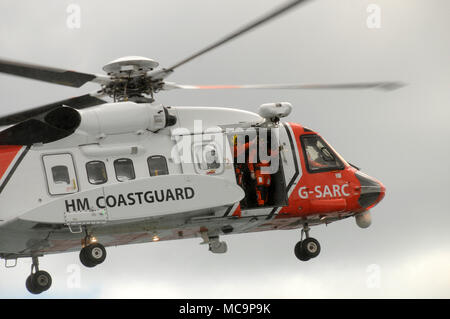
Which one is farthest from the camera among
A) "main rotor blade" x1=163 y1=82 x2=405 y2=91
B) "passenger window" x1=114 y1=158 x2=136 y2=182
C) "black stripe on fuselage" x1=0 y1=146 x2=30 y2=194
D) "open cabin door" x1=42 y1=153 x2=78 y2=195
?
"main rotor blade" x1=163 y1=82 x2=405 y2=91

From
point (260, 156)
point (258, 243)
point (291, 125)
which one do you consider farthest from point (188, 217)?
point (258, 243)

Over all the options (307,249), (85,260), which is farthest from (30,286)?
(307,249)

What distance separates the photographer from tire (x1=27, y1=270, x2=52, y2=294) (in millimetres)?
19281

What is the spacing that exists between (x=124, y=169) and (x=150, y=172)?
0.52 m

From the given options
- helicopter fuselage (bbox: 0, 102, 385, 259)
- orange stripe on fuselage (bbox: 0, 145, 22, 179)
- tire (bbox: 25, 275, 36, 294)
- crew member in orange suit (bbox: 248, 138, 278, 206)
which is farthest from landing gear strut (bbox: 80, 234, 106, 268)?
crew member in orange suit (bbox: 248, 138, 278, 206)

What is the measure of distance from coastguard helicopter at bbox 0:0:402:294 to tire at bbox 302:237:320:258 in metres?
0.03

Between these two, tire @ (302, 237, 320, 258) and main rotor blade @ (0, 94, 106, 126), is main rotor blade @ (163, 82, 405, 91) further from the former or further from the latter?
tire @ (302, 237, 320, 258)

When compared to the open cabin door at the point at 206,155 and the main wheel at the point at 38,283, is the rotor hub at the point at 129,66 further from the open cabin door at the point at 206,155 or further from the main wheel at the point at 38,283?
the main wheel at the point at 38,283

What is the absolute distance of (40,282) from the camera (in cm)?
1934

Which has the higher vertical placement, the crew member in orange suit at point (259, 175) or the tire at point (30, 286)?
the crew member in orange suit at point (259, 175)

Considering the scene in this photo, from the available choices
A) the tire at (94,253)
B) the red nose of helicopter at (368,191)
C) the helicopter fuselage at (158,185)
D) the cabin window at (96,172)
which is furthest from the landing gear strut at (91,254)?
the red nose of helicopter at (368,191)

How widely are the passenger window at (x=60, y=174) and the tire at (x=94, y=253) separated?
131 centimetres

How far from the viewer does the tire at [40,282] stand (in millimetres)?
19281

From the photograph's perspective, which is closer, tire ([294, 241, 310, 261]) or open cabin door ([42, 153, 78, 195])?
open cabin door ([42, 153, 78, 195])
